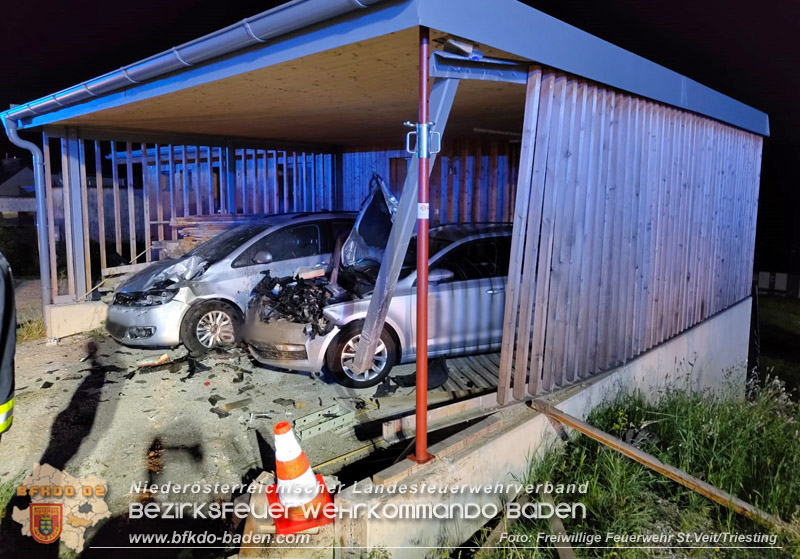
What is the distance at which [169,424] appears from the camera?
4875 mm

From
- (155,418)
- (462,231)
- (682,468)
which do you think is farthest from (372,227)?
(682,468)

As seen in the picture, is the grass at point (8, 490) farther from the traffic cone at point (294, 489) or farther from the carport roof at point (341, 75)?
the carport roof at point (341, 75)

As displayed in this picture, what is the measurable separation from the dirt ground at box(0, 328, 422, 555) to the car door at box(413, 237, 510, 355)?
99 centimetres

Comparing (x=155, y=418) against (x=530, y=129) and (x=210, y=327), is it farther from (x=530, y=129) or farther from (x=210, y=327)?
(x=530, y=129)

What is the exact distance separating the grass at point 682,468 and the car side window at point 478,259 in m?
1.99

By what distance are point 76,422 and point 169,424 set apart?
89cm

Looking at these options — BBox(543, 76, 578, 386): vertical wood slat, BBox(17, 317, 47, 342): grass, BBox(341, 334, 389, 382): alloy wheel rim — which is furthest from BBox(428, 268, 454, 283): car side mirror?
BBox(17, 317, 47, 342): grass

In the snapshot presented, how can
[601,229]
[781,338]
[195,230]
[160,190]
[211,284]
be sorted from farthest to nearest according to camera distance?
[781,338]
[160,190]
[195,230]
[211,284]
[601,229]

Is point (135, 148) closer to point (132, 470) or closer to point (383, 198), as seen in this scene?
point (383, 198)

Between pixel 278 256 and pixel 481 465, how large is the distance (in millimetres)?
4402

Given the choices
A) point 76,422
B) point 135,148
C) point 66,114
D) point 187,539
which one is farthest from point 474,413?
point 135,148

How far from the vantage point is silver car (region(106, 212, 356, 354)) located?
641 centimetres

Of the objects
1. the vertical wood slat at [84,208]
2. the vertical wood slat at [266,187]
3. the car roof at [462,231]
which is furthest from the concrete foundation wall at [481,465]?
the vertical wood slat at [266,187]

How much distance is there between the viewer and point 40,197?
25.4 feet
